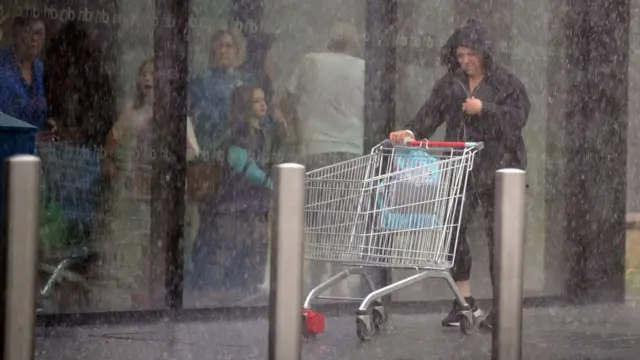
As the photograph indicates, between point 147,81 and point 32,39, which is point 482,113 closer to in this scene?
point 147,81

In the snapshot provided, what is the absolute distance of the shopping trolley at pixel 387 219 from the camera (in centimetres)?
743

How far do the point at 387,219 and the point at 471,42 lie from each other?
60.1 inches

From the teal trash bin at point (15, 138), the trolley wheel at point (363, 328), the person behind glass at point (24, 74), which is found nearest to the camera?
the teal trash bin at point (15, 138)

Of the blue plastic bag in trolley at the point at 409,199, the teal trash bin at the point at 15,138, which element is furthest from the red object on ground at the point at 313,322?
the teal trash bin at the point at 15,138

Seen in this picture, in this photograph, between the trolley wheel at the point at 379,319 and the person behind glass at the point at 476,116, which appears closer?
the trolley wheel at the point at 379,319

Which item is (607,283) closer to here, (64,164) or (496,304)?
(64,164)

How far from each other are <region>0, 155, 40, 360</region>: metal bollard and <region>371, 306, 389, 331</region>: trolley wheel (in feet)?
13.0

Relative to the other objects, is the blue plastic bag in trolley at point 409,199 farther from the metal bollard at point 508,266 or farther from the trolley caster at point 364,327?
the metal bollard at point 508,266

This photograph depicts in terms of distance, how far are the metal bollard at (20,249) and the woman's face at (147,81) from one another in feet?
15.6

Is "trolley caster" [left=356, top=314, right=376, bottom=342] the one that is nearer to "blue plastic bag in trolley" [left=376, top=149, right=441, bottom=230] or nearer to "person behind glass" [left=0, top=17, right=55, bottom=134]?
"blue plastic bag in trolley" [left=376, top=149, right=441, bottom=230]

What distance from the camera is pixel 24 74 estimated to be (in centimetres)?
855

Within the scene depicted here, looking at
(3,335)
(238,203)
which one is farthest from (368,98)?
(3,335)

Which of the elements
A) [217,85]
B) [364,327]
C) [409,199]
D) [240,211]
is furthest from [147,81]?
[364,327]

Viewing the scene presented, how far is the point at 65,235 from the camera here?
8.70m
